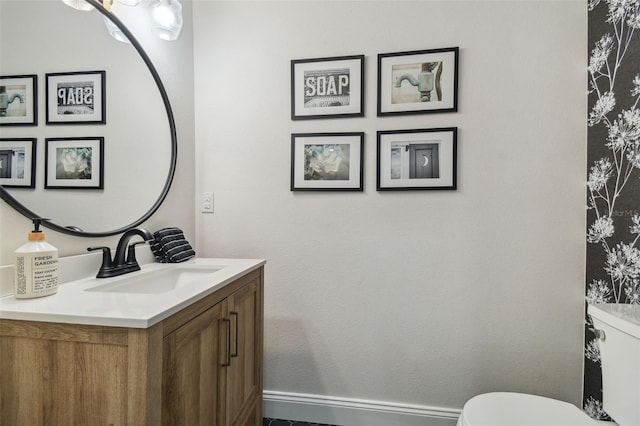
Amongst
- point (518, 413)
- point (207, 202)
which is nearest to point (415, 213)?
point (518, 413)

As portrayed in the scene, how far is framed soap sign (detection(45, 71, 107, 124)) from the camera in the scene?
3.62 feet

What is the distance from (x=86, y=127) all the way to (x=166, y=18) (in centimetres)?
66

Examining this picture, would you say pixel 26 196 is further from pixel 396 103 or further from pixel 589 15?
pixel 589 15

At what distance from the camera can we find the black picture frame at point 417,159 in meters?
1.67

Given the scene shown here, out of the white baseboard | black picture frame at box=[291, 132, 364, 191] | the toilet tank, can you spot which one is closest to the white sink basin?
black picture frame at box=[291, 132, 364, 191]

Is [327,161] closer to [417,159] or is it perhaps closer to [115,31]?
[417,159]

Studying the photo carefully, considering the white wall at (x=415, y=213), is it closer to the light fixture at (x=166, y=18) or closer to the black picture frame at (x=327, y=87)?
the black picture frame at (x=327, y=87)

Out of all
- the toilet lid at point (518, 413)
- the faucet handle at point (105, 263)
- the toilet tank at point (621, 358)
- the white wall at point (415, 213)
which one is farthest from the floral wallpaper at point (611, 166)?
the faucet handle at point (105, 263)

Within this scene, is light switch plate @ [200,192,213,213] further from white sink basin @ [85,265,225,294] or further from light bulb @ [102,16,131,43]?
light bulb @ [102,16,131,43]

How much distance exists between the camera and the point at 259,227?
73.8 inches

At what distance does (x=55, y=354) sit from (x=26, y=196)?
0.52 meters

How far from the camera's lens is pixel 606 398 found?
3.98 feet

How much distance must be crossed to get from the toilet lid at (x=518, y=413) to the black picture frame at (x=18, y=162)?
5.54 ft

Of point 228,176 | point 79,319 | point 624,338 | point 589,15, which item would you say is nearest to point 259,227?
point 228,176
